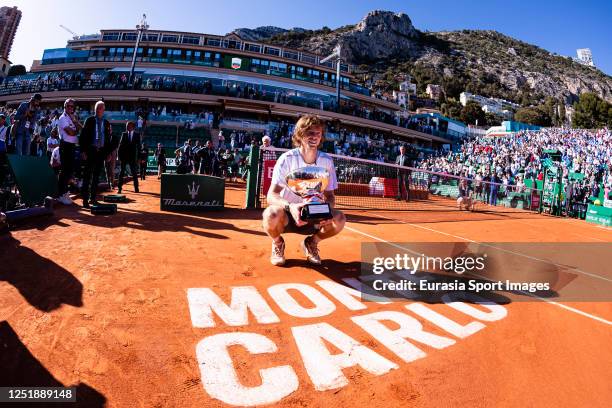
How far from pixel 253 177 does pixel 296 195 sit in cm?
510

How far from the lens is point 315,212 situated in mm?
3533

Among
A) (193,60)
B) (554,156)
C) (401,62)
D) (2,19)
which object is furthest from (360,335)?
(2,19)

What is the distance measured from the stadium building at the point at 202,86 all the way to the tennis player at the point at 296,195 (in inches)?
1196

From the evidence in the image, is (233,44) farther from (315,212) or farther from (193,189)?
(315,212)

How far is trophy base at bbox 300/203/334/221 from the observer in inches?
139

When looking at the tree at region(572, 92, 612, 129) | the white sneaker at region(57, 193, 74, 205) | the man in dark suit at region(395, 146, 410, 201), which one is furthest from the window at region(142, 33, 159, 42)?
the tree at region(572, 92, 612, 129)

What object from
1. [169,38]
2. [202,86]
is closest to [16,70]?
[169,38]

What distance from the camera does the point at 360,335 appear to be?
2.63m

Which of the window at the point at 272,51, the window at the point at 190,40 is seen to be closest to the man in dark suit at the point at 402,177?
the window at the point at 272,51

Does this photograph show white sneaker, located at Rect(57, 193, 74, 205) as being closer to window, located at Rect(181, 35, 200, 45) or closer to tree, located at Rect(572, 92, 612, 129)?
window, located at Rect(181, 35, 200, 45)

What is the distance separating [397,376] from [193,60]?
2137 inches

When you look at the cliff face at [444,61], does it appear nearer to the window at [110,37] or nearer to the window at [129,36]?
the window at [129,36]

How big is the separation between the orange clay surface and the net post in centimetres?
455

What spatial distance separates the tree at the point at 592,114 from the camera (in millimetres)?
82062
